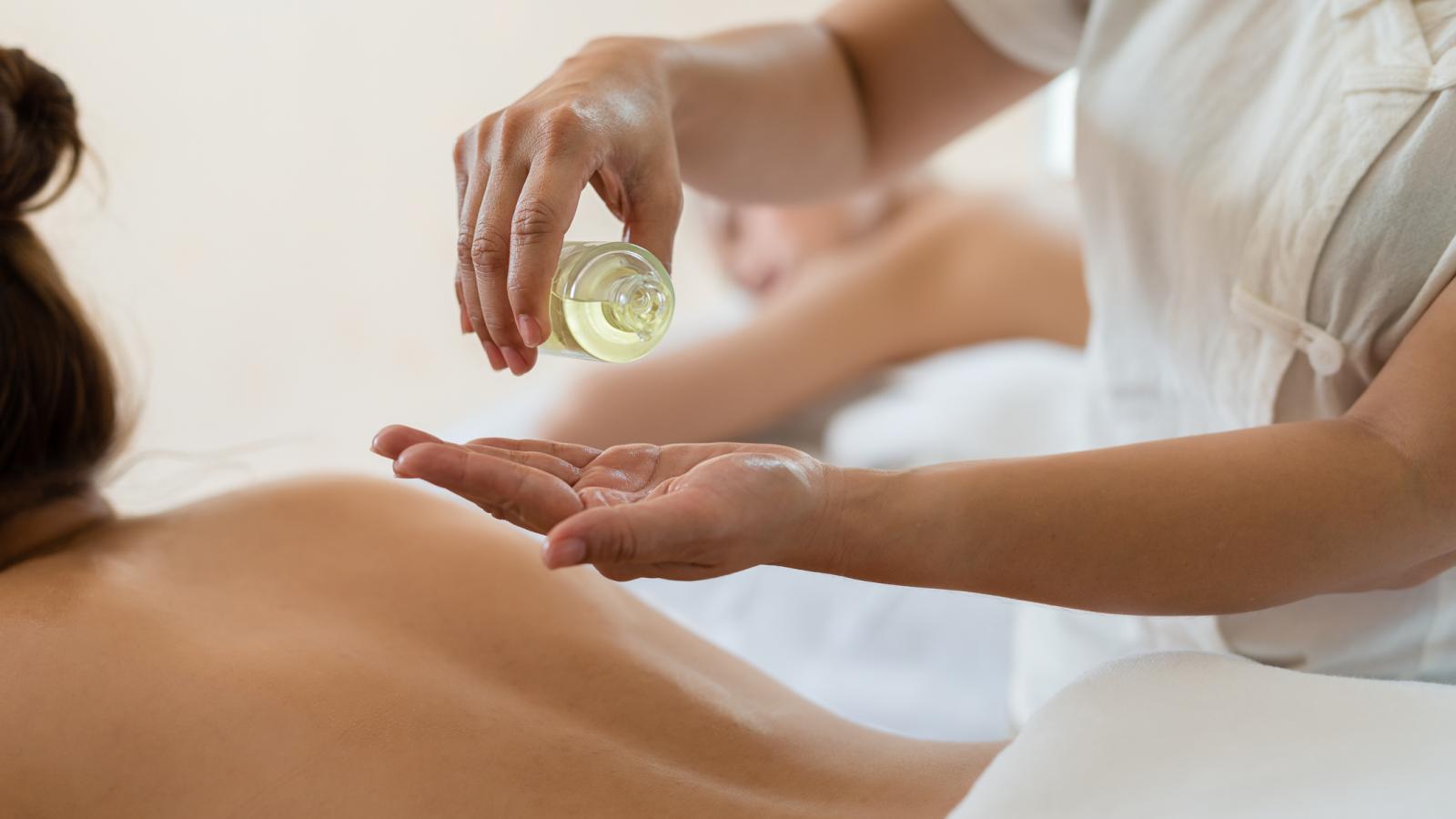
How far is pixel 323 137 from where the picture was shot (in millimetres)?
2080

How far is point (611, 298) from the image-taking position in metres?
0.75

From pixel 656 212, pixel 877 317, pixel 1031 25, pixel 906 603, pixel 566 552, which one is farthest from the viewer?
pixel 877 317

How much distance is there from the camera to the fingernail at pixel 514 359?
74cm

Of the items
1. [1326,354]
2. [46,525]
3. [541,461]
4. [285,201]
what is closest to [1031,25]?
[1326,354]

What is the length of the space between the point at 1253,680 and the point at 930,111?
638 mm

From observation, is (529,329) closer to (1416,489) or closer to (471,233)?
(471,233)

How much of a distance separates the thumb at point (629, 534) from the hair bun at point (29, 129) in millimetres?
636

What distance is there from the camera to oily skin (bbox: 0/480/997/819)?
29.5 inches

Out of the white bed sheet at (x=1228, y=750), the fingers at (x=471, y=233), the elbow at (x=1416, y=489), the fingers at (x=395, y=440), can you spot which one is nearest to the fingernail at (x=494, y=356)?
the fingers at (x=471, y=233)

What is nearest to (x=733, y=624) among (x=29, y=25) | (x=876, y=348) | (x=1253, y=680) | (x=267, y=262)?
(x=876, y=348)

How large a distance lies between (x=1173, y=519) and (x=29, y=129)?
88 centimetres

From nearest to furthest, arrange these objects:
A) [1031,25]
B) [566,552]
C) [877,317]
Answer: [566,552] → [1031,25] → [877,317]

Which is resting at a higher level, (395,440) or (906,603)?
(395,440)

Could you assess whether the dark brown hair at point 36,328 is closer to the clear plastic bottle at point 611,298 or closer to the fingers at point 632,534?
the clear plastic bottle at point 611,298
